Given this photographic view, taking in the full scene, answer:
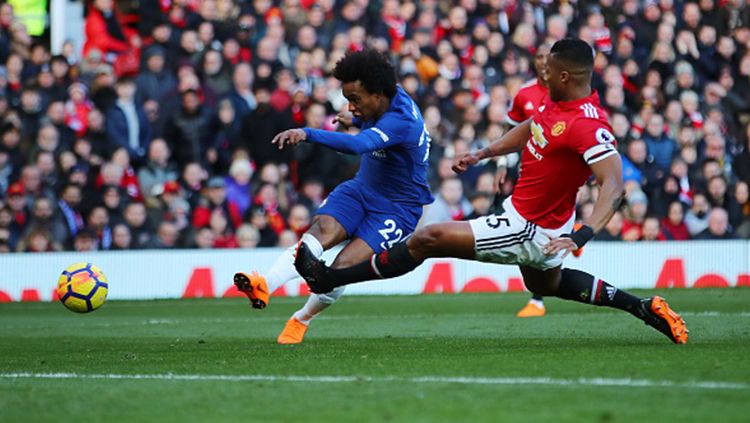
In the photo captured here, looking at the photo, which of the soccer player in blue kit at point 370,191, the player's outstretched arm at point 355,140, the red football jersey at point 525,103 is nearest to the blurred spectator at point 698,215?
the red football jersey at point 525,103

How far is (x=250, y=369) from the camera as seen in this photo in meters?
7.71

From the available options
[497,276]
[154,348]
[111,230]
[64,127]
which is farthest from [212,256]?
[154,348]

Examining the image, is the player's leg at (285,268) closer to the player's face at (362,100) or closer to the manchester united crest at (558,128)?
the player's face at (362,100)

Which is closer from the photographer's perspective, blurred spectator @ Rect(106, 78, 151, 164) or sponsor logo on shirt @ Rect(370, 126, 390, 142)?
sponsor logo on shirt @ Rect(370, 126, 390, 142)

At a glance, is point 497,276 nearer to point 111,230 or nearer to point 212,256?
point 212,256

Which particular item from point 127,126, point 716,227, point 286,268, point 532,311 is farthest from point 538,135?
point 716,227

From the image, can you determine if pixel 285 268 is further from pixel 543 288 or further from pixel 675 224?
pixel 675 224

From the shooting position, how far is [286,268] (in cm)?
963

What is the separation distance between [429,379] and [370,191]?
10.4 ft

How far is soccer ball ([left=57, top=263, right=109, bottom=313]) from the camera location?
10.4 metres

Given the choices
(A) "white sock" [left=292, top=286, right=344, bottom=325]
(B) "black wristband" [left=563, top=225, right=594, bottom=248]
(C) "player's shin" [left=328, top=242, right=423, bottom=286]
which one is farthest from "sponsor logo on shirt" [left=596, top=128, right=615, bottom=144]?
(A) "white sock" [left=292, top=286, right=344, bottom=325]

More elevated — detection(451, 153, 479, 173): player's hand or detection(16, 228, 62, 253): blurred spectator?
detection(451, 153, 479, 173): player's hand

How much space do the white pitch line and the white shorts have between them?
1803 millimetres

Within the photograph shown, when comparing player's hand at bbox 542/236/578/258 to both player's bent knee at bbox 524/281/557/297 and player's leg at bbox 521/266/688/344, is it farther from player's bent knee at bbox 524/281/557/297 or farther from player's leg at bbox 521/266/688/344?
player's bent knee at bbox 524/281/557/297
